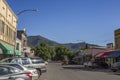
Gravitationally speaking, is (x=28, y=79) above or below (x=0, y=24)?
below

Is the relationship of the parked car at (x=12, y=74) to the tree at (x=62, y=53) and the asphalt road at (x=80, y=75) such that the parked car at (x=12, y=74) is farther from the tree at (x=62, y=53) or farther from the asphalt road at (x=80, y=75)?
the tree at (x=62, y=53)

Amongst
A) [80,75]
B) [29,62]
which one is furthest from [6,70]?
[80,75]

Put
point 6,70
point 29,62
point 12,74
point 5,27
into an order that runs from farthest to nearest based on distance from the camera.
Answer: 1. point 5,27
2. point 29,62
3. point 6,70
4. point 12,74

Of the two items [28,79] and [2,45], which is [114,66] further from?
[28,79]

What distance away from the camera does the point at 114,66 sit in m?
44.5

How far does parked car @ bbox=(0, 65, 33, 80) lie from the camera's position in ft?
51.5

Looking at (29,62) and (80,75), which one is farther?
(80,75)

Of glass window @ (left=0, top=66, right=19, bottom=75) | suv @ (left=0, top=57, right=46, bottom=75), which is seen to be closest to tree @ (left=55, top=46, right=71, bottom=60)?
suv @ (left=0, top=57, right=46, bottom=75)

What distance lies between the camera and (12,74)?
52.1ft

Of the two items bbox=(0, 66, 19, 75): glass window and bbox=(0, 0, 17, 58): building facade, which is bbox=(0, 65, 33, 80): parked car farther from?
bbox=(0, 0, 17, 58): building facade

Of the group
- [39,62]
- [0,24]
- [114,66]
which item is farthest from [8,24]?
[39,62]

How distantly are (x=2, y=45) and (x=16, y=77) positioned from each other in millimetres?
28785

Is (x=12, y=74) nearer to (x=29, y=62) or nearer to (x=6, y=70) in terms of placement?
(x=6, y=70)

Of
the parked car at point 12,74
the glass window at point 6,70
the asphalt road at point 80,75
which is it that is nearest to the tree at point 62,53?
the asphalt road at point 80,75
